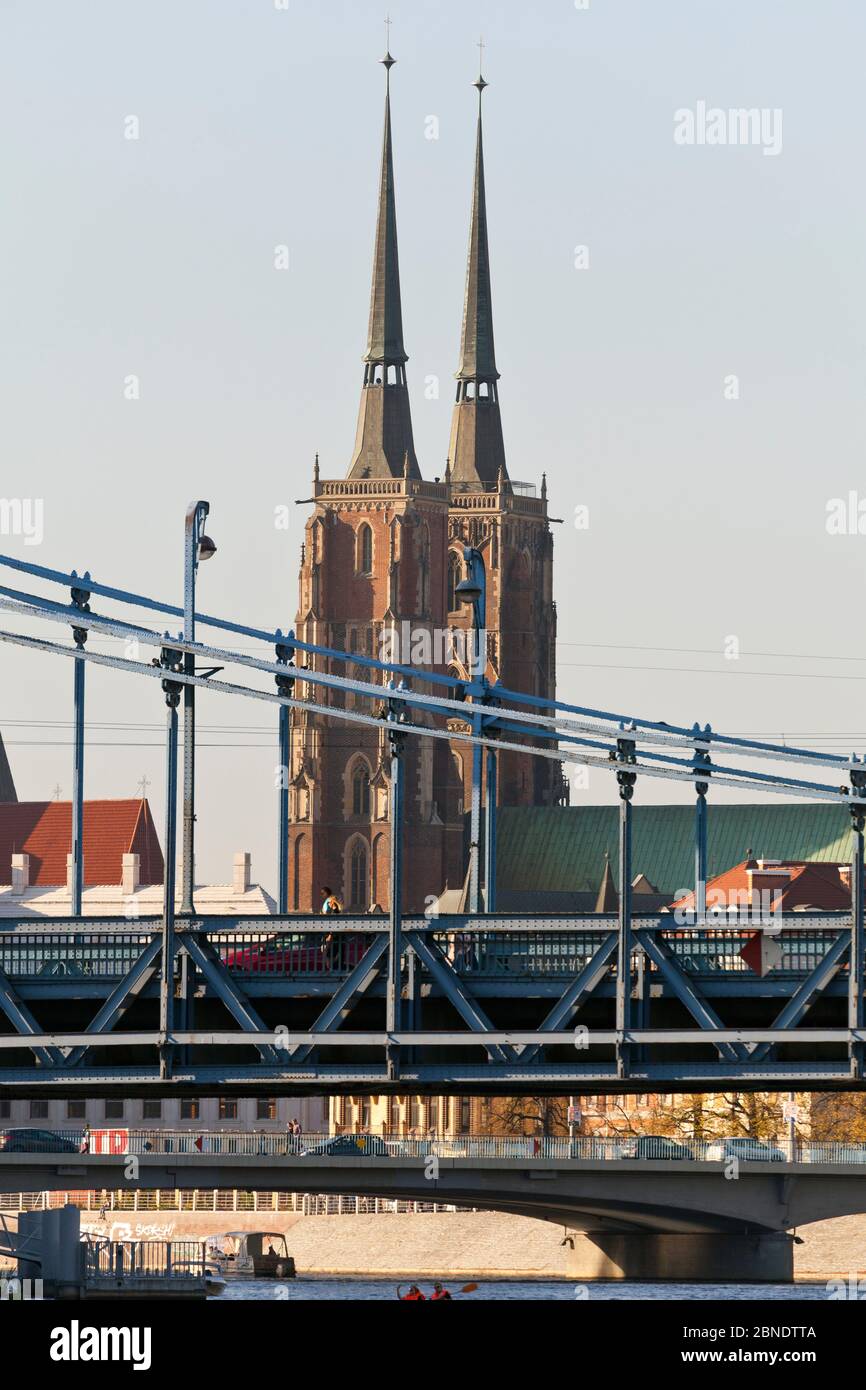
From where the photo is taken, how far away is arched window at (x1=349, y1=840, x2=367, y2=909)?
19075 cm

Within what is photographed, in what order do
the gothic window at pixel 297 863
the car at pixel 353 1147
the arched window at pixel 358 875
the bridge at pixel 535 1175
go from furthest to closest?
the arched window at pixel 358 875 < the gothic window at pixel 297 863 < the car at pixel 353 1147 < the bridge at pixel 535 1175

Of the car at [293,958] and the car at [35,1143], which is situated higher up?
the car at [293,958]

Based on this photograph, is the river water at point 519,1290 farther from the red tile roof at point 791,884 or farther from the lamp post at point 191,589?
the red tile roof at point 791,884

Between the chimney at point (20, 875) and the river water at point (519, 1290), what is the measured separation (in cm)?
8025

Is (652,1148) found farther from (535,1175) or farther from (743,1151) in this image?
(535,1175)

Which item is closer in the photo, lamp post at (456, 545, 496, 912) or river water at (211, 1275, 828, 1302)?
lamp post at (456, 545, 496, 912)

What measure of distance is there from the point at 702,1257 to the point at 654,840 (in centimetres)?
9763

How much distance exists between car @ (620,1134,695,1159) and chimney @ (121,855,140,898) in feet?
297

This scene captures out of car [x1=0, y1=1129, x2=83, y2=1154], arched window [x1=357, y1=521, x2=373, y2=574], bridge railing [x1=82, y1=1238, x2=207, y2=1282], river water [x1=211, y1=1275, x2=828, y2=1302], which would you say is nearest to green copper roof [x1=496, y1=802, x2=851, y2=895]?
arched window [x1=357, y1=521, x2=373, y2=574]

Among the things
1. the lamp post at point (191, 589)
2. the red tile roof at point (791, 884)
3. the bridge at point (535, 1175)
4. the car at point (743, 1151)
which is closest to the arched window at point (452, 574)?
the red tile roof at point (791, 884)

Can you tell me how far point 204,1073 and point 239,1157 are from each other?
37264 mm

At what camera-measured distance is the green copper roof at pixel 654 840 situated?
605 ft

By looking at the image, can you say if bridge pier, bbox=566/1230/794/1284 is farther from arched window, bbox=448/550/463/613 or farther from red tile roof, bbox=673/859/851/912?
arched window, bbox=448/550/463/613

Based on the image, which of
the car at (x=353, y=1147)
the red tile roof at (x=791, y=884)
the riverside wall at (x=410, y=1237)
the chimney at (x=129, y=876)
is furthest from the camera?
the chimney at (x=129, y=876)
